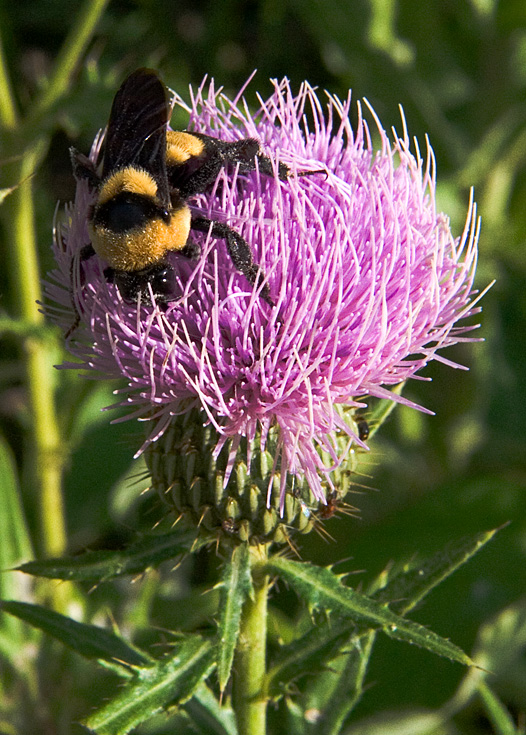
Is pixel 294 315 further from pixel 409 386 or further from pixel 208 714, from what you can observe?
pixel 409 386

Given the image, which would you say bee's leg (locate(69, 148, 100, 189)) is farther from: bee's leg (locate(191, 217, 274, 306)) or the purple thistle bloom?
bee's leg (locate(191, 217, 274, 306))

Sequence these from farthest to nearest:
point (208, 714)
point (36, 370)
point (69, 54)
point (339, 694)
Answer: point (36, 370), point (69, 54), point (339, 694), point (208, 714)

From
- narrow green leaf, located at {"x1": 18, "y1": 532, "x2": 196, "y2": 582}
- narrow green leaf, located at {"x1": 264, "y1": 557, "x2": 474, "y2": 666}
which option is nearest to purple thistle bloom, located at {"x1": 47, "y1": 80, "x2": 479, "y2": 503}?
narrow green leaf, located at {"x1": 264, "y1": 557, "x2": 474, "y2": 666}

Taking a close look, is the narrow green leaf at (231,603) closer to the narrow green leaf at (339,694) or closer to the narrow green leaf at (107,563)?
the narrow green leaf at (107,563)

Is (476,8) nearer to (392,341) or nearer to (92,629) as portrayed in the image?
(392,341)

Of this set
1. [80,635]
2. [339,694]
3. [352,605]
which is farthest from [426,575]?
[80,635]
